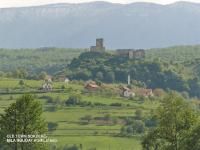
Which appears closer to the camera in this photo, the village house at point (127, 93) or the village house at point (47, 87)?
the village house at point (47, 87)

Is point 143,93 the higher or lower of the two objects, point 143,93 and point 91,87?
the lower

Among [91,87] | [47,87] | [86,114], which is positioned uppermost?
[47,87]

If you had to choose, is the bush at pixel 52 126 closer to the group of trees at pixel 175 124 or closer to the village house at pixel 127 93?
the village house at pixel 127 93

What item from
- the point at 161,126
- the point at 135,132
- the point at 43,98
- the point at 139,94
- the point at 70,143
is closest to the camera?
the point at 161,126

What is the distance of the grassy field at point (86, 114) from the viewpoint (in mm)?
119562

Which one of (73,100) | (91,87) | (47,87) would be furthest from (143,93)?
(73,100)

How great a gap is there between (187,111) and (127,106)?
112 m

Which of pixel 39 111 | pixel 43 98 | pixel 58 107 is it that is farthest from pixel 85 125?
pixel 39 111

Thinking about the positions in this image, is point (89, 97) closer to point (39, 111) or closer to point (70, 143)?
point (70, 143)

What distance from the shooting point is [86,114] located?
14712 cm

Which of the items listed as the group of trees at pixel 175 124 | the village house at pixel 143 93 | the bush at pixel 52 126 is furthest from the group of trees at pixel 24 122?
the village house at pixel 143 93

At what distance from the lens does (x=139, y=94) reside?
627 ft

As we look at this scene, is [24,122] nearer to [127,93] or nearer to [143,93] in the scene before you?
[127,93]

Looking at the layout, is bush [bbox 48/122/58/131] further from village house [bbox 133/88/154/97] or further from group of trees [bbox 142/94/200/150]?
group of trees [bbox 142/94/200/150]
